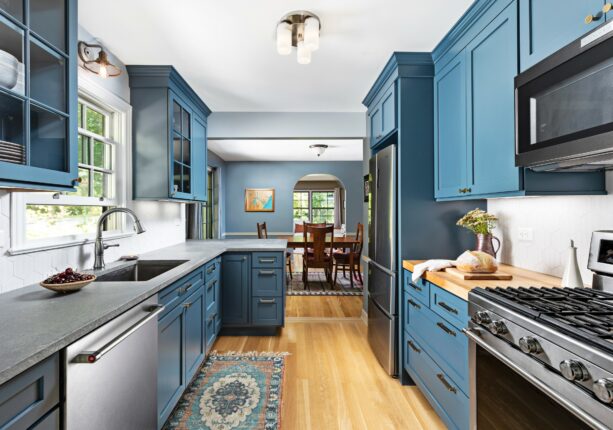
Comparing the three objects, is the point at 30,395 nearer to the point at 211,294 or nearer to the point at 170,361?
the point at 170,361

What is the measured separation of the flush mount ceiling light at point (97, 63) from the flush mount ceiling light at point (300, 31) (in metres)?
1.08

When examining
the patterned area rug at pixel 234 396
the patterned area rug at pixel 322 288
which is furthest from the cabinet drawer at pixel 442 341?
the patterned area rug at pixel 322 288

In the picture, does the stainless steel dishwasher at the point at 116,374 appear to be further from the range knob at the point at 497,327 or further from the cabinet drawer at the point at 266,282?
the cabinet drawer at the point at 266,282

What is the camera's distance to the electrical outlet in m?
1.94

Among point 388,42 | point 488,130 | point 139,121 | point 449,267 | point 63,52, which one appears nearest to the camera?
point 63,52

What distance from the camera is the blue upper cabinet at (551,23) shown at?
115 centimetres

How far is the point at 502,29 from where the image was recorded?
162cm

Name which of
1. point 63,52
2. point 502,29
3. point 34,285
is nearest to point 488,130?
point 502,29

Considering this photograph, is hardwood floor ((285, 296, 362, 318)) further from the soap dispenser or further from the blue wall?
the blue wall

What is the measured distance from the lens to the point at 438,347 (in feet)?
5.97

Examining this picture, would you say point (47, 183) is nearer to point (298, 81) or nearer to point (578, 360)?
point (578, 360)

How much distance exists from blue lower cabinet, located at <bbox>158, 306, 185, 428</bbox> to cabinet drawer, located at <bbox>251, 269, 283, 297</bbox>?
120cm

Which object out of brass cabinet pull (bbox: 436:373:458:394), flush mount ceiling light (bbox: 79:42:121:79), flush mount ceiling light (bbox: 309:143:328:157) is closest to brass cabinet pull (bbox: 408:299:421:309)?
brass cabinet pull (bbox: 436:373:458:394)

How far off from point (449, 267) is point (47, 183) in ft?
6.83
